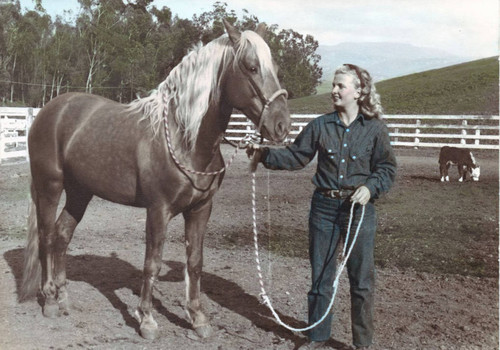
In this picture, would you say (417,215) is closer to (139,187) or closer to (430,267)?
(430,267)

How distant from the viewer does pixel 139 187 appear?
382 cm

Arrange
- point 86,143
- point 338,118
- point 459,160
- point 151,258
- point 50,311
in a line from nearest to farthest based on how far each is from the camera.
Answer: point 338,118 < point 151,258 < point 86,143 < point 50,311 < point 459,160

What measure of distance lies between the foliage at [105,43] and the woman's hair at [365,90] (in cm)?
227

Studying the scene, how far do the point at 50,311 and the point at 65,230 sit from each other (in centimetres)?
74

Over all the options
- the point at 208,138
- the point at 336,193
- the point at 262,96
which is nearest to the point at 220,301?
the point at 208,138

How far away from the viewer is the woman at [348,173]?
328cm

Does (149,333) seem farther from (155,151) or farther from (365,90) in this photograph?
(365,90)

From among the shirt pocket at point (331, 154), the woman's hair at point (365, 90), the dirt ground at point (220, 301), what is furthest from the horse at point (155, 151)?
the woman's hair at point (365, 90)

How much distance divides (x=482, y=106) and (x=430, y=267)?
25.2 meters

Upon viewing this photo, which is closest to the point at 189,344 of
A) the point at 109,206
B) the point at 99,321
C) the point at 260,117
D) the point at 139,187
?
the point at 99,321

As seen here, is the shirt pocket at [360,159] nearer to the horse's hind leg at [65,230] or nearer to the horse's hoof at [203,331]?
the horse's hoof at [203,331]

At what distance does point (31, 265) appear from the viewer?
15.0 ft

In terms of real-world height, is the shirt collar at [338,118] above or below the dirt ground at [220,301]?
above

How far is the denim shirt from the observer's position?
3301mm
